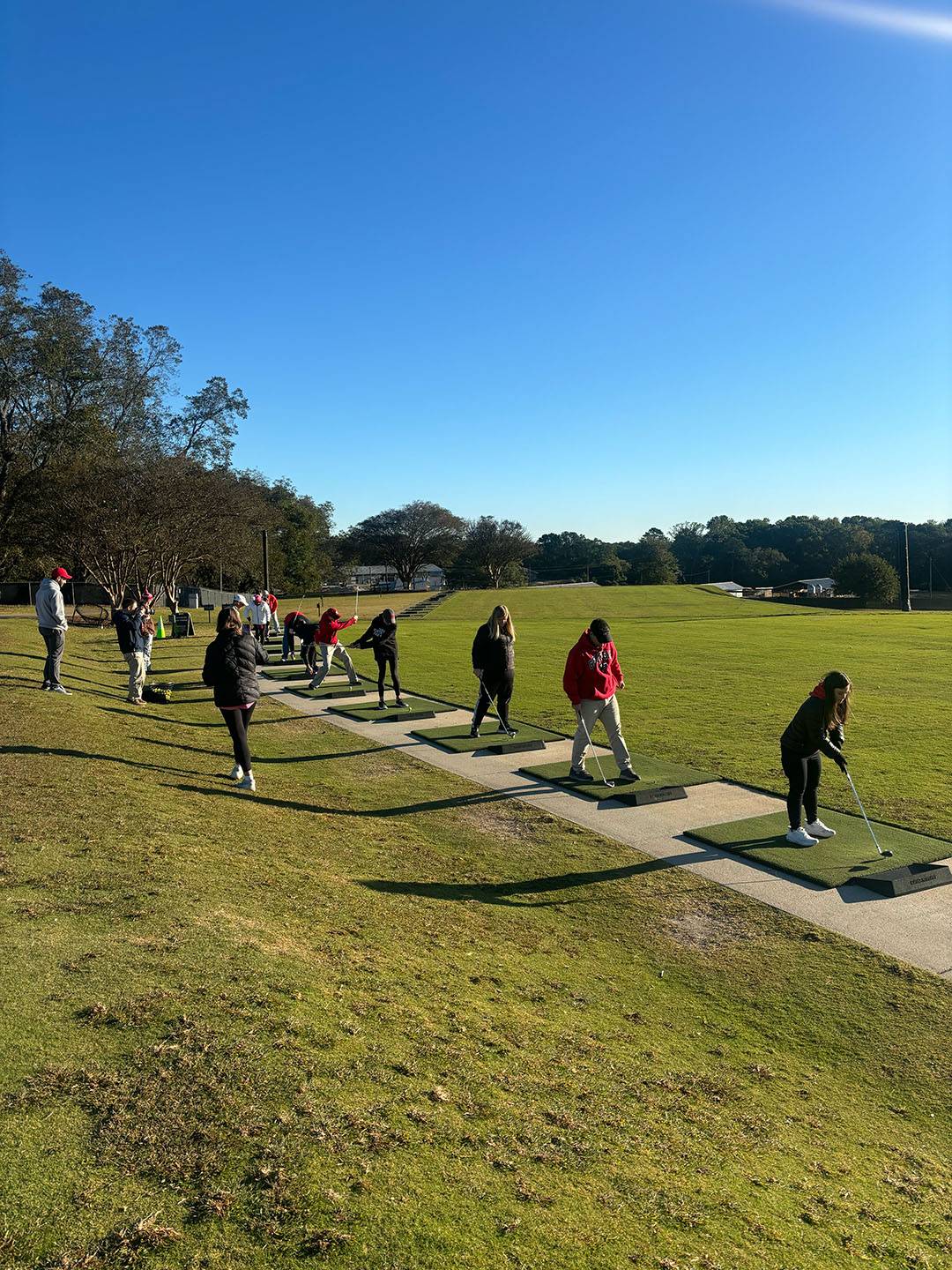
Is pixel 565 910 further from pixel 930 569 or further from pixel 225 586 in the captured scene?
pixel 930 569

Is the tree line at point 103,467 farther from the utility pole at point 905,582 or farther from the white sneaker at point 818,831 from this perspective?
the utility pole at point 905,582

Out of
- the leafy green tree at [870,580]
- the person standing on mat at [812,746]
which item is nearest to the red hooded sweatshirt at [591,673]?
the person standing on mat at [812,746]

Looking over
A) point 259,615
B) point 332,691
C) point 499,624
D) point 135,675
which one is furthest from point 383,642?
point 259,615

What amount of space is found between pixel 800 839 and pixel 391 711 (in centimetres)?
932

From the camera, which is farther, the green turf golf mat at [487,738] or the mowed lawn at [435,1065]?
the green turf golf mat at [487,738]

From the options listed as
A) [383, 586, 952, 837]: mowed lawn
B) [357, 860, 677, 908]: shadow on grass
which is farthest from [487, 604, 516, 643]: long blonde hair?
[357, 860, 677, 908]: shadow on grass

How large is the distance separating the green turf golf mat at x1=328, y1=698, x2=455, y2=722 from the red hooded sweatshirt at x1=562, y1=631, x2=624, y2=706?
5809 mm

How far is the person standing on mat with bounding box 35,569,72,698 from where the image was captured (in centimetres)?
1404

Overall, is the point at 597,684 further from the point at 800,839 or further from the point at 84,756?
the point at 84,756

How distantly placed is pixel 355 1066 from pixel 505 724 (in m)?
9.52

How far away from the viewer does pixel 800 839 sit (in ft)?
25.9

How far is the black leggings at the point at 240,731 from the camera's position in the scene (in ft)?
31.4

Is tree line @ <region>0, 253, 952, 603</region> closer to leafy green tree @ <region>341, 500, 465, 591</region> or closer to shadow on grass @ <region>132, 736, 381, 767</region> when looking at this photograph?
shadow on grass @ <region>132, 736, 381, 767</region>

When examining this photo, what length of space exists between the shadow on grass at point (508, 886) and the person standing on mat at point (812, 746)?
1362mm
